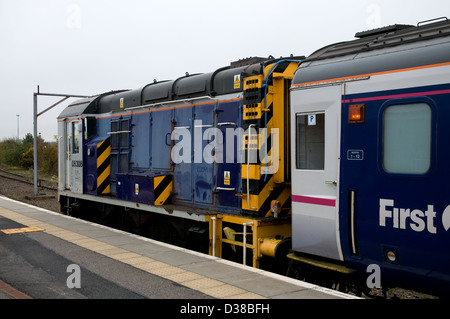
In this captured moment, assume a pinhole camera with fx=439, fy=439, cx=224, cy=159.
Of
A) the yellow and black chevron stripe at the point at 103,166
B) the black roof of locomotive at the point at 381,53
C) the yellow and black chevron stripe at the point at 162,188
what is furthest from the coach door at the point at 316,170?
the yellow and black chevron stripe at the point at 103,166

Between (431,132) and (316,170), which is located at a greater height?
(431,132)

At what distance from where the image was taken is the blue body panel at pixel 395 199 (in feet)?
14.4

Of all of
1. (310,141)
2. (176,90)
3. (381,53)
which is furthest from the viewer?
(176,90)

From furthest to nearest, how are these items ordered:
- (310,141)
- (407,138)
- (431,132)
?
(310,141) → (407,138) → (431,132)

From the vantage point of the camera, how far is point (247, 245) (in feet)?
23.2

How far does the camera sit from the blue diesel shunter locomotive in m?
4.56

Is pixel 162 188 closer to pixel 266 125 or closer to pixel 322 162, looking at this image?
pixel 266 125

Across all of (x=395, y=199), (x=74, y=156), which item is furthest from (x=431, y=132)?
(x=74, y=156)

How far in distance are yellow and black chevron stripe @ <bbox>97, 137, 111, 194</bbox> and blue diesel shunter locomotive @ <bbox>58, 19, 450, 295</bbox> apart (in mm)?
2173

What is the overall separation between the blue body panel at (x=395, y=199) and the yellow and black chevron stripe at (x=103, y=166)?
791 centimetres

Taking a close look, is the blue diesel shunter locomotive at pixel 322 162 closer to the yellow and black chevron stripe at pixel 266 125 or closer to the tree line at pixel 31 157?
the yellow and black chevron stripe at pixel 266 125

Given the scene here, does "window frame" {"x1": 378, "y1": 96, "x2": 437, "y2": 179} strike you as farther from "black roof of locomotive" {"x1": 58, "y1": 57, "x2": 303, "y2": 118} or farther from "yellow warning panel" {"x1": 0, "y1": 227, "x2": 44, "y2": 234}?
"yellow warning panel" {"x1": 0, "y1": 227, "x2": 44, "y2": 234}

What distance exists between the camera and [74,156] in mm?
12883

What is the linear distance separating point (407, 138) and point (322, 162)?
123cm
